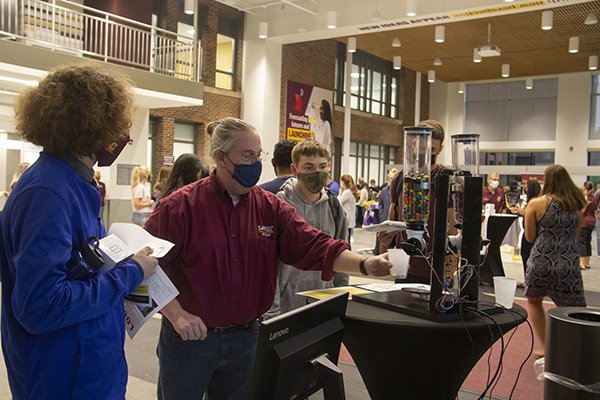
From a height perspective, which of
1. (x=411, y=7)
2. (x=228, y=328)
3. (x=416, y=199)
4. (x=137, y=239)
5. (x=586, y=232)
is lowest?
(x=586, y=232)

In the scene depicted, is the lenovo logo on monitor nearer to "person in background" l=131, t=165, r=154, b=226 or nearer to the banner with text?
"person in background" l=131, t=165, r=154, b=226

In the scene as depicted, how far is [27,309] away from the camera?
1376mm

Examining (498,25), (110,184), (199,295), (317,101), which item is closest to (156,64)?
(110,184)

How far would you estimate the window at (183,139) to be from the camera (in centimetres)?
1437

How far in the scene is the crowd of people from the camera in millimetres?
1422

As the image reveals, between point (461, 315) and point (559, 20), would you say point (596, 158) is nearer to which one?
point (559, 20)

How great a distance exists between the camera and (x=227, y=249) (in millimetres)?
2023

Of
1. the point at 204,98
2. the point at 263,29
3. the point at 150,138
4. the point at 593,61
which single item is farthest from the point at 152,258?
the point at 593,61

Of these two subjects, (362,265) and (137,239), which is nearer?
(137,239)

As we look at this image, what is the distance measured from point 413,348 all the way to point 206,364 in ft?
2.49

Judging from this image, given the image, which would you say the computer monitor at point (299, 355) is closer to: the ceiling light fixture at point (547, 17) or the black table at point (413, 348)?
the black table at point (413, 348)

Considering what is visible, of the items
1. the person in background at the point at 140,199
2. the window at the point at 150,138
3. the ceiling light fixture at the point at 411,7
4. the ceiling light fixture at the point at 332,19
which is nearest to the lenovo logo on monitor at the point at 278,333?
the person in background at the point at 140,199

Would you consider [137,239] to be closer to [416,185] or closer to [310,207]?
[416,185]

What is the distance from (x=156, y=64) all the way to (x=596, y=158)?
1689 cm
